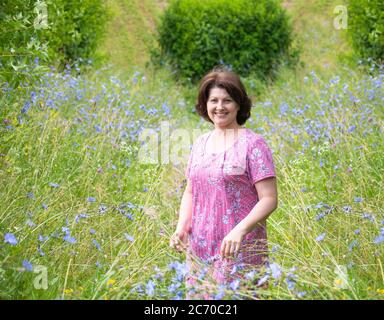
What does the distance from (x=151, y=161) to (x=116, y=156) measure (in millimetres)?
312

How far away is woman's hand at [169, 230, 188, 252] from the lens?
2883 millimetres

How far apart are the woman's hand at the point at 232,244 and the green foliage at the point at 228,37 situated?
946 centimetres

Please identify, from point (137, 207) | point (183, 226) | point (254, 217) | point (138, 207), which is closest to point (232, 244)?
point (254, 217)

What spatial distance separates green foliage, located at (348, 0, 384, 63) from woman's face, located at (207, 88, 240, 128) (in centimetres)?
717

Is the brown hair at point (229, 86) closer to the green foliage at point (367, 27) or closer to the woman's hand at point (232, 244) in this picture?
the woman's hand at point (232, 244)

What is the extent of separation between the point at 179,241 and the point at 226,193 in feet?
0.99

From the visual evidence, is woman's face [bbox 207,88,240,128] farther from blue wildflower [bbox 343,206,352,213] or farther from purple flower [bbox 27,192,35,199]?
purple flower [bbox 27,192,35,199]

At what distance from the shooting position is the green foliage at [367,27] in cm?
976

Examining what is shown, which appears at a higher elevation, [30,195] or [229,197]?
[30,195]

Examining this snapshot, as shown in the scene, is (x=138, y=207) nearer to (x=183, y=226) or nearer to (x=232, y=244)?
(x=183, y=226)

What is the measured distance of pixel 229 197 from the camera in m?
2.87

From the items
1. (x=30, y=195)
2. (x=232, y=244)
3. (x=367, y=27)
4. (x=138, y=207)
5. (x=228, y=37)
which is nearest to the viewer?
(x=232, y=244)

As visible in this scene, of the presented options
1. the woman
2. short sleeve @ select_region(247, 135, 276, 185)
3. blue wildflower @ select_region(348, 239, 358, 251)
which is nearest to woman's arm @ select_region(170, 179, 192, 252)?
the woman
